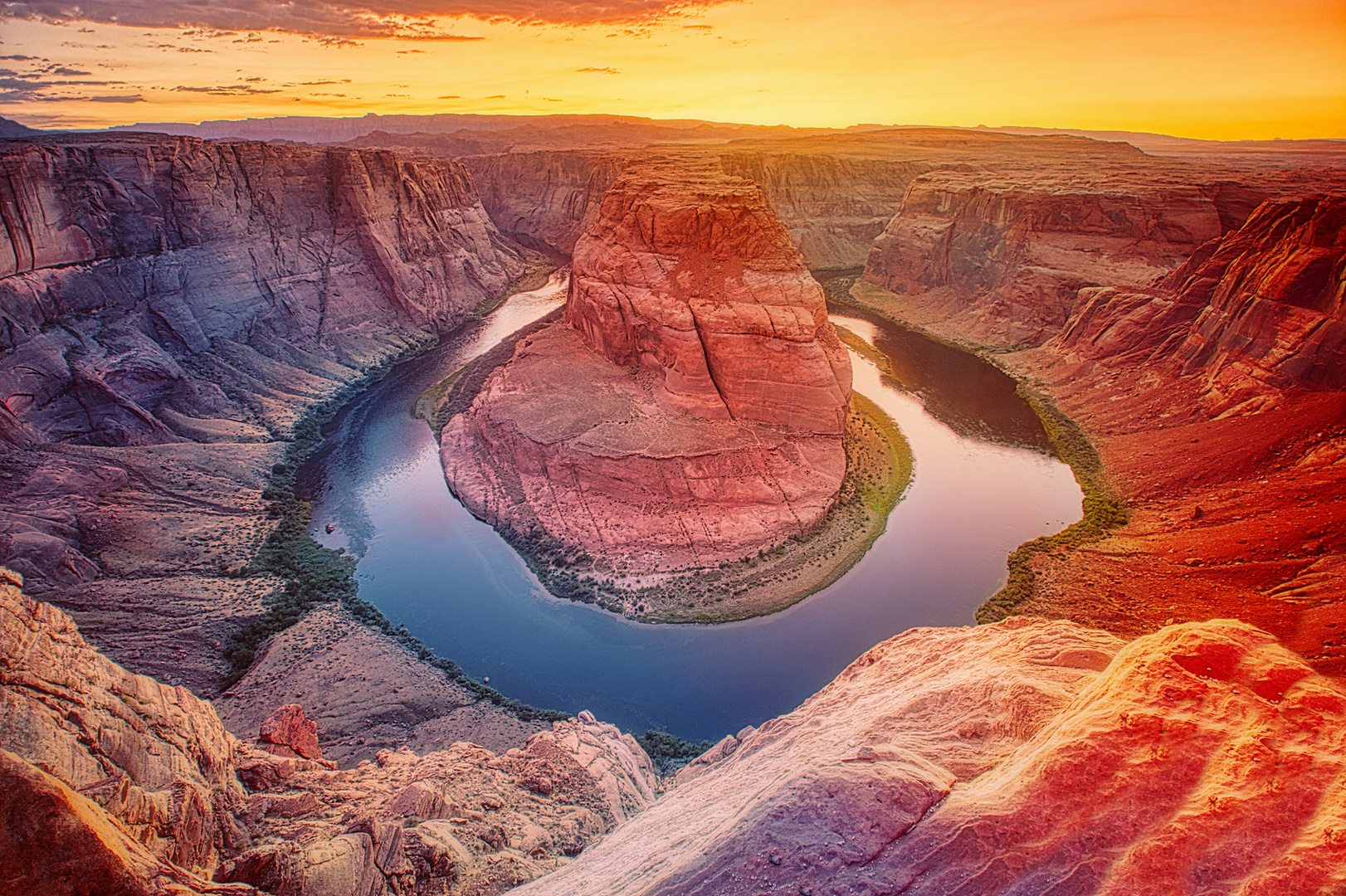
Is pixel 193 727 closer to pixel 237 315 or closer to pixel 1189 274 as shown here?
pixel 237 315

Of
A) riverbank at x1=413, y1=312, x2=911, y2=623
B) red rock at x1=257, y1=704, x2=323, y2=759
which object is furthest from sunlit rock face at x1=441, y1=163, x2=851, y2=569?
red rock at x1=257, y1=704, x2=323, y2=759

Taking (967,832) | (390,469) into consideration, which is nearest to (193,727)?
(967,832)

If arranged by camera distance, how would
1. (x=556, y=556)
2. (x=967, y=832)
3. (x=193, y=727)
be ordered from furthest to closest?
(x=556, y=556), (x=193, y=727), (x=967, y=832)

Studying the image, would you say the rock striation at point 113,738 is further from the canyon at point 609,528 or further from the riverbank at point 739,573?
the riverbank at point 739,573

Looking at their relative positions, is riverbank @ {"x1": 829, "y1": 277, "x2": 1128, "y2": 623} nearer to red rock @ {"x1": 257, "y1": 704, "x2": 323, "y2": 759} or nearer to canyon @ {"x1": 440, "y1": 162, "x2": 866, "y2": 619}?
canyon @ {"x1": 440, "y1": 162, "x2": 866, "y2": 619}

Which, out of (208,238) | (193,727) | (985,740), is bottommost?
(985,740)

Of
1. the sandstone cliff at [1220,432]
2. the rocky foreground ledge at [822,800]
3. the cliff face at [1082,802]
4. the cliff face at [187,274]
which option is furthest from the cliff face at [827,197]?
the cliff face at [1082,802]

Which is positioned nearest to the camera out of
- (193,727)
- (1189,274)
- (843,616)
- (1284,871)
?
(1284,871)

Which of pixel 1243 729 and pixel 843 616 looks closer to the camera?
pixel 1243 729
